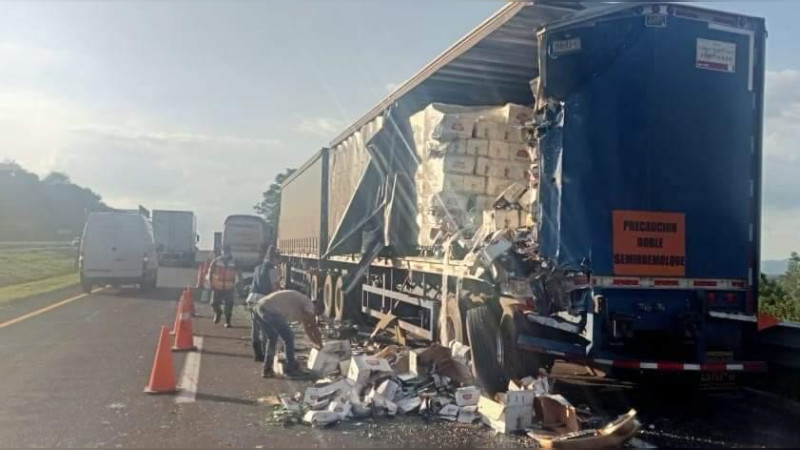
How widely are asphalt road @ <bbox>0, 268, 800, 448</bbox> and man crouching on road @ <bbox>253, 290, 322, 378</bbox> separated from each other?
18.7 inches

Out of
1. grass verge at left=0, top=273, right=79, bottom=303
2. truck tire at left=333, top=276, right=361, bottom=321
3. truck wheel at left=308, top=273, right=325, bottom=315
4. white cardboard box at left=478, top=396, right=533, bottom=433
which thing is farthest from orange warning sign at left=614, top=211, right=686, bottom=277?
grass verge at left=0, top=273, right=79, bottom=303

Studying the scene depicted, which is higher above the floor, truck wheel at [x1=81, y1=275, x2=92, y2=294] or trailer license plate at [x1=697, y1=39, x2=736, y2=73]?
trailer license plate at [x1=697, y1=39, x2=736, y2=73]

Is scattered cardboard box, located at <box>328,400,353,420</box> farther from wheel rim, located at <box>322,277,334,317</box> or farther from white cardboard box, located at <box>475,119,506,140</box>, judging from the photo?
wheel rim, located at <box>322,277,334,317</box>

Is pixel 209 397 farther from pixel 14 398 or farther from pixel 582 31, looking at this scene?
pixel 582 31

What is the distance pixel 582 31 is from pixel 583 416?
372 centimetres

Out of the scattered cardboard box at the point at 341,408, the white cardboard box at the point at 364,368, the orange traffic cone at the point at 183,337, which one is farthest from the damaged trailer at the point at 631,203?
the orange traffic cone at the point at 183,337

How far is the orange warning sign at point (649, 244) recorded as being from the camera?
7.82 m

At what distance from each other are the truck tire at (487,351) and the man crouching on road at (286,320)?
2.20m

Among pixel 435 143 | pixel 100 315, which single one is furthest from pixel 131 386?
pixel 100 315

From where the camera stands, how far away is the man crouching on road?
988 cm

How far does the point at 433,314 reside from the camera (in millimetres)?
10312

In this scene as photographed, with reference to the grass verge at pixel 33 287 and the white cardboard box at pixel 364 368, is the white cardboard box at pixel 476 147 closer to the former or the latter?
the white cardboard box at pixel 364 368

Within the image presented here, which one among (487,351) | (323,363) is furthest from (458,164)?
(323,363)

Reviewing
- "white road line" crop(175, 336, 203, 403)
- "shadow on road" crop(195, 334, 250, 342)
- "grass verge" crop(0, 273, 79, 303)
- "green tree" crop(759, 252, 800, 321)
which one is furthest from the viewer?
"grass verge" crop(0, 273, 79, 303)
